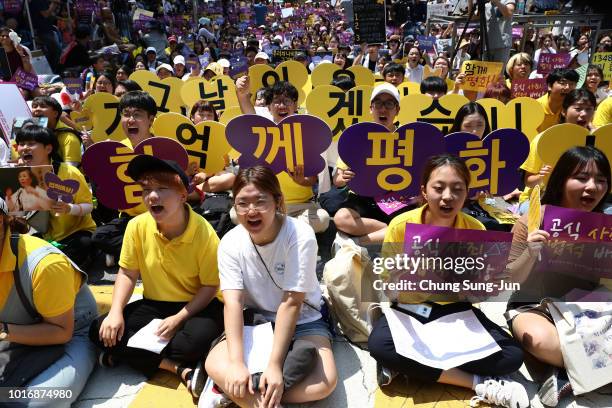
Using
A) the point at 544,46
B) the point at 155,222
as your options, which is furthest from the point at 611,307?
the point at 544,46

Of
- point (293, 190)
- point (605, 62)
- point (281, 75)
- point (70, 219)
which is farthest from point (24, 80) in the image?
point (605, 62)

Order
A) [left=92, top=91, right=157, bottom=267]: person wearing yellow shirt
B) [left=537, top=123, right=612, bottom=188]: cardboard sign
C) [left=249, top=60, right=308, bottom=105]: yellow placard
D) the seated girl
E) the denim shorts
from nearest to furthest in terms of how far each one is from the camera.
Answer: the seated girl
the denim shorts
[left=537, top=123, right=612, bottom=188]: cardboard sign
[left=92, top=91, right=157, bottom=267]: person wearing yellow shirt
[left=249, top=60, right=308, bottom=105]: yellow placard

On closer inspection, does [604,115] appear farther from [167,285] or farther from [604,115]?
[167,285]

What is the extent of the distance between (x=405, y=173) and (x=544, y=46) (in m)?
8.55

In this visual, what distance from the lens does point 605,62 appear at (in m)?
6.71

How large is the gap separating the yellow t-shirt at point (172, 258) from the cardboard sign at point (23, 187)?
0.86 m

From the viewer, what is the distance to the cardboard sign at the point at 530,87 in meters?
5.97

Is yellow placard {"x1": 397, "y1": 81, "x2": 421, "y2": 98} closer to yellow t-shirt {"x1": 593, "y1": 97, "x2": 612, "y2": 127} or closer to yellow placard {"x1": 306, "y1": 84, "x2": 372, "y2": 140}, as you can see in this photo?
yellow placard {"x1": 306, "y1": 84, "x2": 372, "y2": 140}

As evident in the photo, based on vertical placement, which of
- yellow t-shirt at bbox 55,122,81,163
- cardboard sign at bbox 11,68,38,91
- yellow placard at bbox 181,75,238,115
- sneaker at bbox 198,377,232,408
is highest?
cardboard sign at bbox 11,68,38,91

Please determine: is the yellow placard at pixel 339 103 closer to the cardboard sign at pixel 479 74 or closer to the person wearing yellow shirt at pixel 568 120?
the person wearing yellow shirt at pixel 568 120

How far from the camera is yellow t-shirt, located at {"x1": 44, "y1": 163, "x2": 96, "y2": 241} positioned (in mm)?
3488

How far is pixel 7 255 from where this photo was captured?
2160 millimetres

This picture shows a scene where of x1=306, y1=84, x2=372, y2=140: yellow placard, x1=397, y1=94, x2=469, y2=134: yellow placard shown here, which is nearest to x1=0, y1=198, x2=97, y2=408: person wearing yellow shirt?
x1=306, y1=84, x2=372, y2=140: yellow placard

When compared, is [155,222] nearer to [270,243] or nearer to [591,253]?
[270,243]
